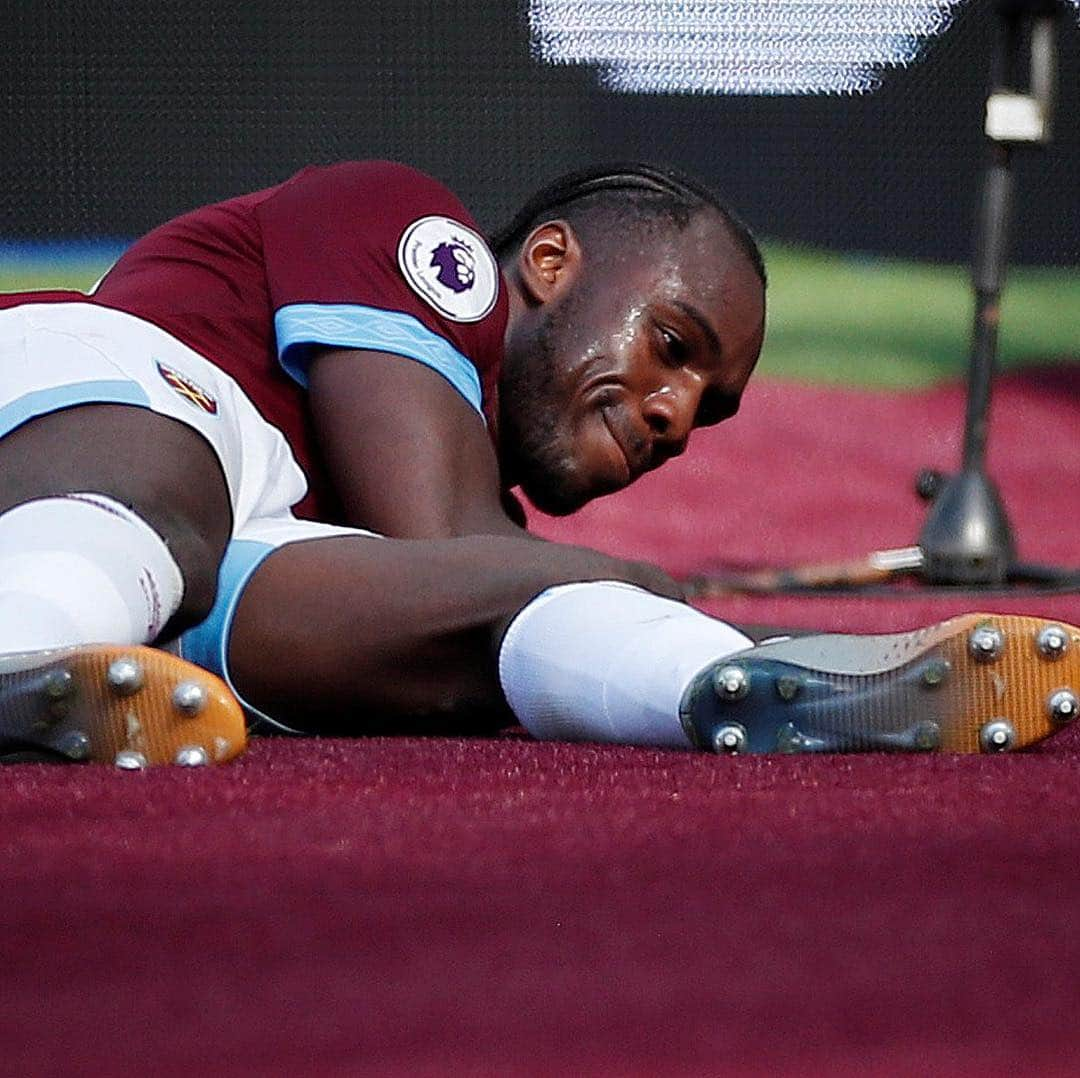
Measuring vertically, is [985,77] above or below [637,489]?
above

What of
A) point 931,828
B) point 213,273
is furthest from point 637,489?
point 931,828

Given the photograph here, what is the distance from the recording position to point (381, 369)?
1.14 metres

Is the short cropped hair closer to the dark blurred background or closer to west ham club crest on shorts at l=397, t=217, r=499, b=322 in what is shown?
west ham club crest on shorts at l=397, t=217, r=499, b=322

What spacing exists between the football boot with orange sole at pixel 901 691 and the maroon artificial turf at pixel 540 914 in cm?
2

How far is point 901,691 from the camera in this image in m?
0.88

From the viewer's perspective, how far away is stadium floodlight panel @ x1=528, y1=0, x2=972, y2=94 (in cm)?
296

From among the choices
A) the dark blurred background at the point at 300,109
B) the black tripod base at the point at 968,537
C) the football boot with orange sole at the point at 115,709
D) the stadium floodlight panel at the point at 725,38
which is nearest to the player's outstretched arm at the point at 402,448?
the football boot with orange sole at the point at 115,709

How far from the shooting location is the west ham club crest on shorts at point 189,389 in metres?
1.05

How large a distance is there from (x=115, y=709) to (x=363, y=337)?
0.37 metres

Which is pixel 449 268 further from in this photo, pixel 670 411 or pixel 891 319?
pixel 891 319

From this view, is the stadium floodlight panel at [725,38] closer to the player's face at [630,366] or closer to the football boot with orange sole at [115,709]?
the player's face at [630,366]

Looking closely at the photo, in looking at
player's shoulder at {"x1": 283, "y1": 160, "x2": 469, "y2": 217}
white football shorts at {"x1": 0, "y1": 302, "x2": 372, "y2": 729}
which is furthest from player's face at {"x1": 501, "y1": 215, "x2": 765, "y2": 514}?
white football shorts at {"x1": 0, "y1": 302, "x2": 372, "y2": 729}

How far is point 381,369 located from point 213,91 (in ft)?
6.28

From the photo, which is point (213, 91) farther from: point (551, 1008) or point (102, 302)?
point (551, 1008)
